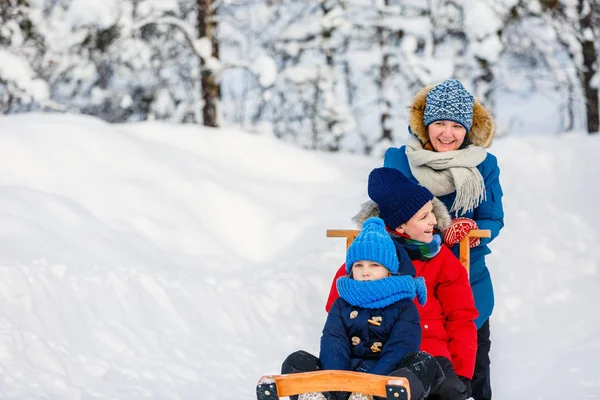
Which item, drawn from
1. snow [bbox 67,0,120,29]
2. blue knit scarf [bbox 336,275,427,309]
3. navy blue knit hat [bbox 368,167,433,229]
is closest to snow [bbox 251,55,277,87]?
snow [bbox 67,0,120,29]

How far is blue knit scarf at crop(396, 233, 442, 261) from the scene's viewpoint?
13.0 ft

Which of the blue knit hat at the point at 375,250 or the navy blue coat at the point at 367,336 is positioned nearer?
the navy blue coat at the point at 367,336

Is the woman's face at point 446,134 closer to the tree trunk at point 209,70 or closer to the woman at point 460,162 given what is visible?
the woman at point 460,162

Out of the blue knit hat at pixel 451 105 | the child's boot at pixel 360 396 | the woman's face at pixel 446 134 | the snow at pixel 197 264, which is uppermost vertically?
the blue knit hat at pixel 451 105

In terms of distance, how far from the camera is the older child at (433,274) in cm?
392

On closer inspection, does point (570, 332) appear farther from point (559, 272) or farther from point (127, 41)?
point (127, 41)

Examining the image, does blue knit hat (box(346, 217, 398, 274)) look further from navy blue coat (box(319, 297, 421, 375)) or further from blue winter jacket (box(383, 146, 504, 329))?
blue winter jacket (box(383, 146, 504, 329))

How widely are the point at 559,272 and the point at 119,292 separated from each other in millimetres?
5555

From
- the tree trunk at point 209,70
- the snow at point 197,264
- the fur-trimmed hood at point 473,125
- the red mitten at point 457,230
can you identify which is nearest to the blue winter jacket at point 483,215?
the fur-trimmed hood at point 473,125

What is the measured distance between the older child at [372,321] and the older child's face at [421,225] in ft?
1.07

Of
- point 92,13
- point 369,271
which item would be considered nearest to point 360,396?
point 369,271

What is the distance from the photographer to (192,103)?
59.7 ft

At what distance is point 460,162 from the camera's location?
178 inches

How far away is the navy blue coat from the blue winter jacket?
1.09m
